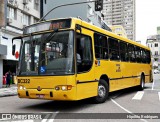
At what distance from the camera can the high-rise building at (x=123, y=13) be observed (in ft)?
550

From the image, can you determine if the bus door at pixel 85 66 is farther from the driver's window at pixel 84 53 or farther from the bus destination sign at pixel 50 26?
the bus destination sign at pixel 50 26

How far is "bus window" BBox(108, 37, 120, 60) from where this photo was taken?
1284cm

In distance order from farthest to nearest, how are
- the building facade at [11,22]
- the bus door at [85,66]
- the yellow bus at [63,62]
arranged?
the building facade at [11,22], the bus door at [85,66], the yellow bus at [63,62]

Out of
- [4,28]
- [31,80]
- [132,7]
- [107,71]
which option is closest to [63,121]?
[31,80]

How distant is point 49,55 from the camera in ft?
32.1

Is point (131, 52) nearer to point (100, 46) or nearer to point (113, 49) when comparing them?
point (113, 49)

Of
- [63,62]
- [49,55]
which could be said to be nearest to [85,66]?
[63,62]

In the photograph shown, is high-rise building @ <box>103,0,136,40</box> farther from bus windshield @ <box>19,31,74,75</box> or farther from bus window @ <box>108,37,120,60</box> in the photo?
bus windshield @ <box>19,31,74,75</box>

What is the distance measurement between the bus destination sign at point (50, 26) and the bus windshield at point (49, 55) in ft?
0.79

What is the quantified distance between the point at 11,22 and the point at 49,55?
64.6ft

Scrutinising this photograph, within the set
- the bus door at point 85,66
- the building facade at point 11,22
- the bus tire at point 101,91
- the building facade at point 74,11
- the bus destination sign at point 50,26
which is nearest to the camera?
the bus door at point 85,66

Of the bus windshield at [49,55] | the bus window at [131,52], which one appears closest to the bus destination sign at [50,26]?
the bus windshield at [49,55]

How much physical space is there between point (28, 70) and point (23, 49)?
0.92 m

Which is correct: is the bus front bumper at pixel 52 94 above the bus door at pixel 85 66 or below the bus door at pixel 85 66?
below
